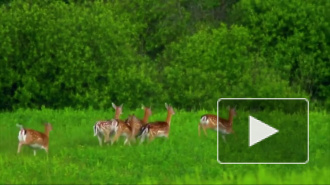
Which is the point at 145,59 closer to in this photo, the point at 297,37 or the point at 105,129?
the point at 297,37

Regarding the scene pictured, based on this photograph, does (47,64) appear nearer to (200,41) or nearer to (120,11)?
(200,41)

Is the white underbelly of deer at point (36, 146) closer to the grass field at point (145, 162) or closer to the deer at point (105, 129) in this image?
the grass field at point (145, 162)

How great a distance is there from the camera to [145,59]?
57844 mm

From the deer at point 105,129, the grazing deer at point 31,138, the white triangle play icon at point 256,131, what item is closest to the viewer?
the white triangle play icon at point 256,131

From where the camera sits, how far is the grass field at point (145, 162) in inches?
666

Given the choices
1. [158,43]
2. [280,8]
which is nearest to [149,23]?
[158,43]

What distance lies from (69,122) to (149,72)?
75.6 feet

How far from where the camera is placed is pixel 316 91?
211 ft

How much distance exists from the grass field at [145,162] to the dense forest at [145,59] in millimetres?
13820

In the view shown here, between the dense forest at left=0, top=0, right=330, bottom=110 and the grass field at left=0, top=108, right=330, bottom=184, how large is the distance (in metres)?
13.8

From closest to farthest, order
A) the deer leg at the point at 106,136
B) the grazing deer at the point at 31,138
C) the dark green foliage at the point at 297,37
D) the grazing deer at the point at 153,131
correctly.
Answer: the grazing deer at the point at 31,138 < the grazing deer at the point at 153,131 < the deer leg at the point at 106,136 < the dark green foliage at the point at 297,37

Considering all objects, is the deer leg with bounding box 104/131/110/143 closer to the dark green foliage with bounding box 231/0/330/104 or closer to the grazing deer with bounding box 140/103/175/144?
the grazing deer with bounding box 140/103/175/144

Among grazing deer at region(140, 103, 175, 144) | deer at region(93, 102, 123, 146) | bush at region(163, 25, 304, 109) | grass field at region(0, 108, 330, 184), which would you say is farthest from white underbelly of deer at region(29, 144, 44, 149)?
bush at region(163, 25, 304, 109)

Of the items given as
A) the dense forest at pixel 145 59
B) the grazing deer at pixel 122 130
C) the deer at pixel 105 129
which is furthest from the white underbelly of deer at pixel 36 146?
the dense forest at pixel 145 59
